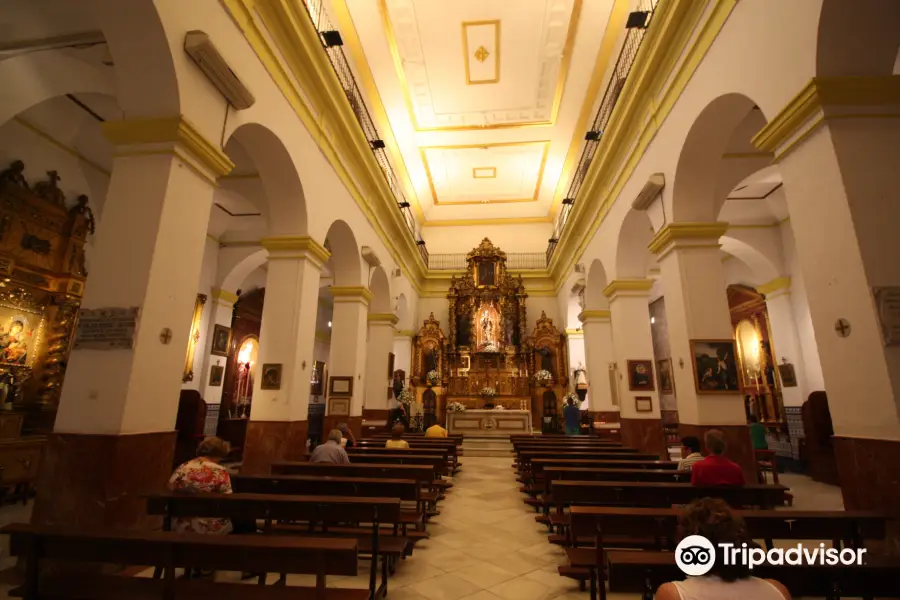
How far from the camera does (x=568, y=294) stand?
14.4 metres

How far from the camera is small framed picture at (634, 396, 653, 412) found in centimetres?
868

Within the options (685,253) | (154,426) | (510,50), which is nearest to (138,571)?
(154,426)

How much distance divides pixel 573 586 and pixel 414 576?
125 cm

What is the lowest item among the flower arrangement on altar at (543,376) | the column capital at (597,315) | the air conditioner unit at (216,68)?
the flower arrangement on altar at (543,376)

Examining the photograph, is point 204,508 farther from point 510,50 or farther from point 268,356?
point 510,50

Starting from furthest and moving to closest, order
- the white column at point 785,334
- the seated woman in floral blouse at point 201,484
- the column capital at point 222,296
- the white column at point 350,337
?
1. the column capital at point 222,296
2. the white column at point 785,334
3. the white column at point 350,337
4. the seated woman in floral blouse at point 201,484

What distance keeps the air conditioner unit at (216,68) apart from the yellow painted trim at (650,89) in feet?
17.5

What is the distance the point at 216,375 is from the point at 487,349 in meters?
8.44

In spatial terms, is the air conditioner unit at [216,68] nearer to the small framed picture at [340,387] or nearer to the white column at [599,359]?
the small framed picture at [340,387]

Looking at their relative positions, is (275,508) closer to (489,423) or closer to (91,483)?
(91,483)

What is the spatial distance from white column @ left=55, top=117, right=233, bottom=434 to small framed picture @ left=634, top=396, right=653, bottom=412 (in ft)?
25.7

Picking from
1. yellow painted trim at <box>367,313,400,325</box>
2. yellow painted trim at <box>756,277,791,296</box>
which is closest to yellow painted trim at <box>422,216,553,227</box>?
yellow painted trim at <box>367,313,400,325</box>

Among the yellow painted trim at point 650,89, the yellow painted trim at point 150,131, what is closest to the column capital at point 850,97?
the yellow painted trim at point 650,89

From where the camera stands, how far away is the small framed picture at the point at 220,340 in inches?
430
